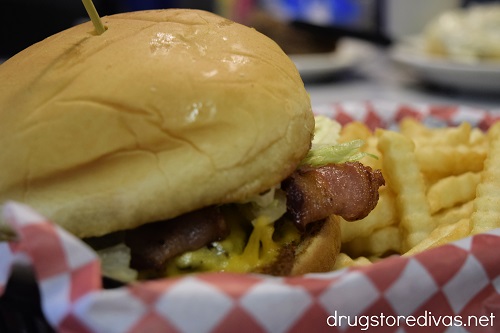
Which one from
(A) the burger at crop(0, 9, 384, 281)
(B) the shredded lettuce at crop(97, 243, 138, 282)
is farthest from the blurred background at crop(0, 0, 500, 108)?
(B) the shredded lettuce at crop(97, 243, 138, 282)

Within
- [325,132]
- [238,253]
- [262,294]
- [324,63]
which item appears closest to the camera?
[262,294]

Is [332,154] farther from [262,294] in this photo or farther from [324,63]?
[324,63]

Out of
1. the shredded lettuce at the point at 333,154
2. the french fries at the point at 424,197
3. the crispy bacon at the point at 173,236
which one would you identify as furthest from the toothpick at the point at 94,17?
the french fries at the point at 424,197

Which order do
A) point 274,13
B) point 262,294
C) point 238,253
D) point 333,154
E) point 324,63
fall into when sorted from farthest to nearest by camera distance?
point 274,13 → point 324,63 → point 333,154 → point 238,253 → point 262,294

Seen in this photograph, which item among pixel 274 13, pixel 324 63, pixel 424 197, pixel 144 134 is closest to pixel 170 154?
pixel 144 134

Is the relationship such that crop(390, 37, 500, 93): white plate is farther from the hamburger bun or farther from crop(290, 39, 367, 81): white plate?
the hamburger bun

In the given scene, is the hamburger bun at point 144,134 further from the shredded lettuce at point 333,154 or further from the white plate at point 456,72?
the white plate at point 456,72

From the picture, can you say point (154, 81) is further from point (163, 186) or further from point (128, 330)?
point (128, 330)
